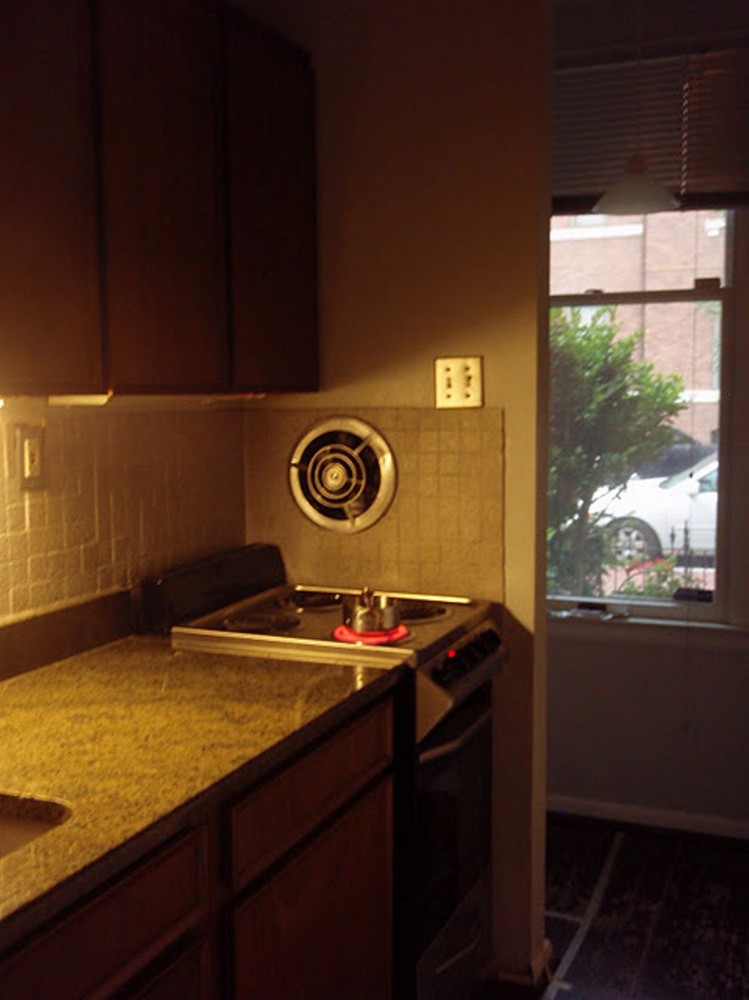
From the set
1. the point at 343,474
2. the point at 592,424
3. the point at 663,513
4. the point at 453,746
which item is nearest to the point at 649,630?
the point at 663,513

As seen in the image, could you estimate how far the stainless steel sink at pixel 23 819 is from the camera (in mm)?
1507

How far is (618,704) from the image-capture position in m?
3.68

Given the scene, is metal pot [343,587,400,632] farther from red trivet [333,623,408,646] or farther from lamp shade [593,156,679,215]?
lamp shade [593,156,679,215]

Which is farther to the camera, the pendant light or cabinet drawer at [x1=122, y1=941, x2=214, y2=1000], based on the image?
the pendant light

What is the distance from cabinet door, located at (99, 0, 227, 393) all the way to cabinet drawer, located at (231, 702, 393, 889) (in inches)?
30.7

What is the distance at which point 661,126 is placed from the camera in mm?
3547

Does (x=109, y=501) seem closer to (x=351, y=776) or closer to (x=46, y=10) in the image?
(x=351, y=776)

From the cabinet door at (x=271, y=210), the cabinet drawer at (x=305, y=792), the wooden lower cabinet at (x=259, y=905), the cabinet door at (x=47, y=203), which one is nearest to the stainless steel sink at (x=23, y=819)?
the wooden lower cabinet at (x=259, y=905)

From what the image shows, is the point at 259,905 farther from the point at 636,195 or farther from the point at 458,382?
the point at 636,195

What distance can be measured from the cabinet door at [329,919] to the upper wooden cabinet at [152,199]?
0.92 m

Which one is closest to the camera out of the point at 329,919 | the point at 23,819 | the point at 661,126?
the point at 23,819

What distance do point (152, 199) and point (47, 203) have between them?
301mm

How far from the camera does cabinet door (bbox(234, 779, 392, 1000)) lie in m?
1.76

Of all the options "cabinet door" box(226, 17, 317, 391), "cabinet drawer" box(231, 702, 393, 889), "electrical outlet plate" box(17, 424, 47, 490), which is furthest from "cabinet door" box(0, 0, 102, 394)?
"cabinet drawer" box(231, 702, 393, 889)
